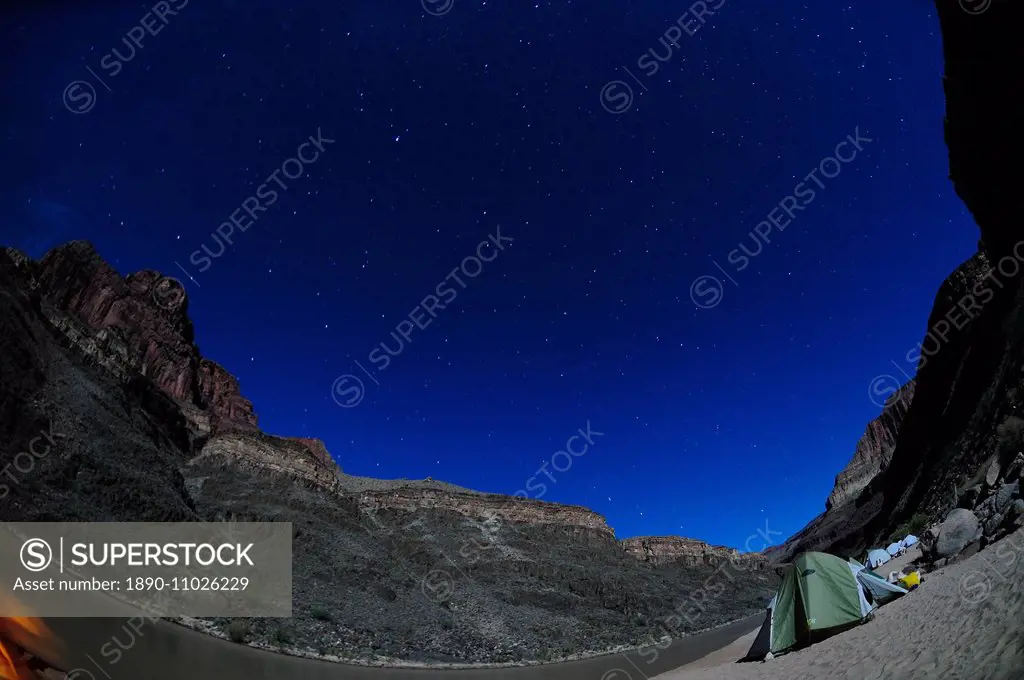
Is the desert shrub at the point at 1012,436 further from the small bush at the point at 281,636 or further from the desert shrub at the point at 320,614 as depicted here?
the desert shrub at the point at 320,614

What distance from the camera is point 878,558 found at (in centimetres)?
1858

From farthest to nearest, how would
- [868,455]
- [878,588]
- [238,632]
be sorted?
[868,455], [238,632], [878,588]

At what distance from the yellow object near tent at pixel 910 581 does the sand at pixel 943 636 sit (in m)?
0.71

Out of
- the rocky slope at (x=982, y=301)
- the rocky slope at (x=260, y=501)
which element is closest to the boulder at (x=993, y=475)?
the rocky slope at (x=982, y=301)

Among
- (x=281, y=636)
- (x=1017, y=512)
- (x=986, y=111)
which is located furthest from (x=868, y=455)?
(x=281, y=636)

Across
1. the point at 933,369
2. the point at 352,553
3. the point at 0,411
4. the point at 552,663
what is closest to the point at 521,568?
the point at 352,553

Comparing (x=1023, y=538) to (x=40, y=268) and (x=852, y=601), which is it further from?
(x=40, y=268)

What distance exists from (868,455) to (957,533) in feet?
515

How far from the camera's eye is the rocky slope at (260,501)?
80.8ft

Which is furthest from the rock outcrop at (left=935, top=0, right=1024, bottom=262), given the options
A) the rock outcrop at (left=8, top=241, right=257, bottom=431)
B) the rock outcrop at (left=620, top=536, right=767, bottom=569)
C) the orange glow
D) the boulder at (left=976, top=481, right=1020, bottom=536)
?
the rock outcrop at (left=620, top=536, right=767, bottom=569)

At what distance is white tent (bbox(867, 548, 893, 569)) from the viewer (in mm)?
18297

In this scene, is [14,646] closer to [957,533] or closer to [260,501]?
[957,533]

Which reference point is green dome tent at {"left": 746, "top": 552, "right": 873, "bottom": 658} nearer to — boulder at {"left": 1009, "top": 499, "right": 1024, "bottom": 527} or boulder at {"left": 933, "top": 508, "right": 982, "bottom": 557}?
boulder at {"left": 933, "top": 508, "right": 982, "bottom": 557}

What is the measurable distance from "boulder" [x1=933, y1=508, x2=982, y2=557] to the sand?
3.66 feet
